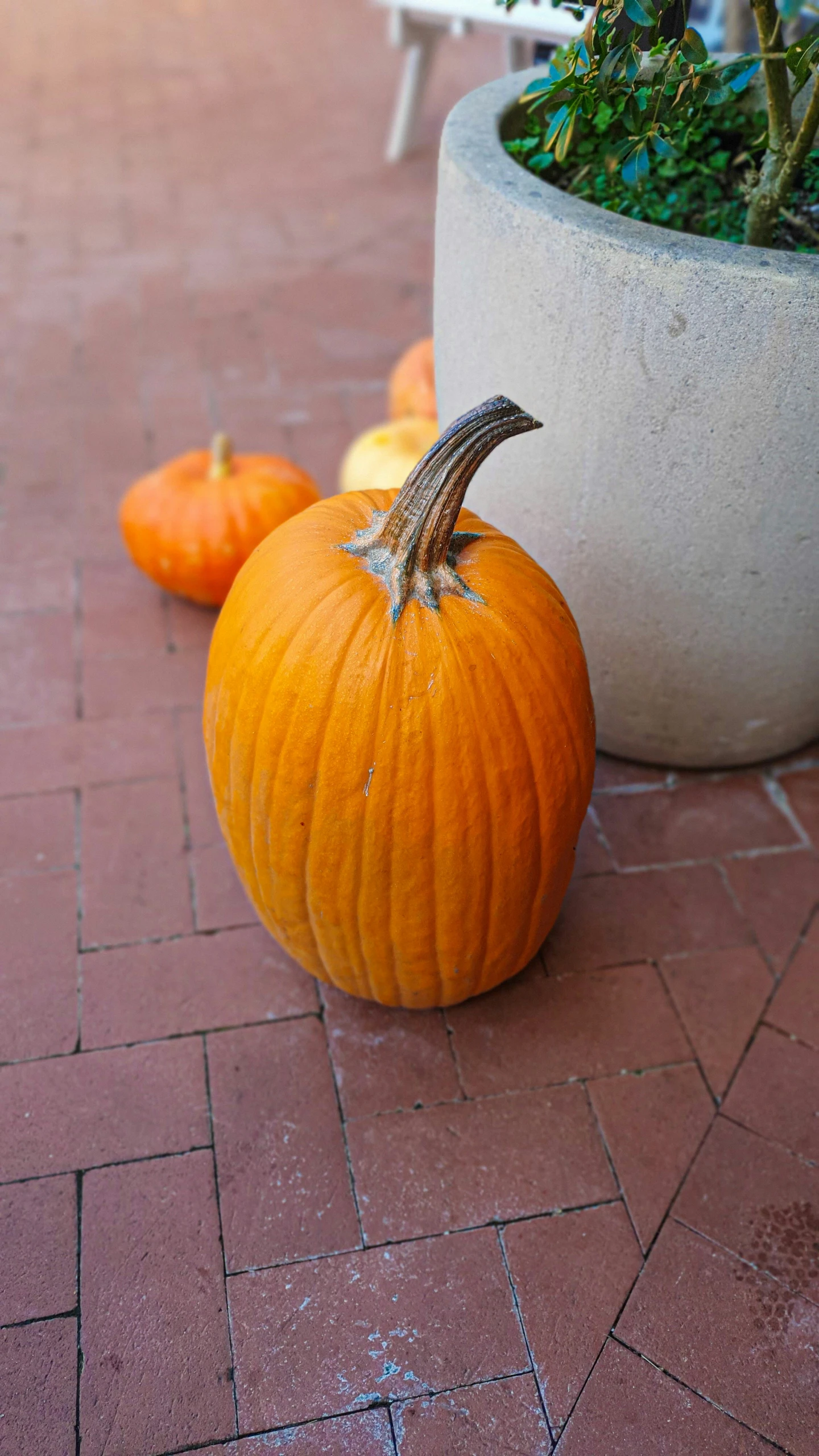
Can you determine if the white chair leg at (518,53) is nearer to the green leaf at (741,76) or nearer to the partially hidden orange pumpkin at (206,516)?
the partially hidden orange pumpkin at (206,516)

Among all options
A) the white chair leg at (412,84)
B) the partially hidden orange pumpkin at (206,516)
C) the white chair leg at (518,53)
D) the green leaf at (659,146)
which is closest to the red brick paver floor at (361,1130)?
the partially hidden orange pumpkin at (206,516)

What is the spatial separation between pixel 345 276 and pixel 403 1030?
325 centimetres

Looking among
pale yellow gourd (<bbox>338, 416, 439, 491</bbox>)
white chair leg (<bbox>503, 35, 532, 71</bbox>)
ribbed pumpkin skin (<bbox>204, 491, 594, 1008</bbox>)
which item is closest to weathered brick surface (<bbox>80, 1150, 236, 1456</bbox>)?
ribbed pumpkin skin (<bbox>204, 491, 594, 1008</bbox>)

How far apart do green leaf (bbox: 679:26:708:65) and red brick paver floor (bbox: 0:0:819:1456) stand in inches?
50.1

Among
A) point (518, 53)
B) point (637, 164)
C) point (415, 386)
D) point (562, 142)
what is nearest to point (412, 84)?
point (518, 53)

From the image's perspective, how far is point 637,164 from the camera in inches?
59.9

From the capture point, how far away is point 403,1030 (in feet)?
5.69

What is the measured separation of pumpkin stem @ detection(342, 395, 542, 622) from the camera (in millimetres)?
1354

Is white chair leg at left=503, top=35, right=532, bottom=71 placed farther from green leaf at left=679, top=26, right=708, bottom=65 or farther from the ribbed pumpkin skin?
the ribbed pumpkin skin

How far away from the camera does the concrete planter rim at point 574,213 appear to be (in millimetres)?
1498

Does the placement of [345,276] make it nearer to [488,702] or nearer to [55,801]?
[55,801]

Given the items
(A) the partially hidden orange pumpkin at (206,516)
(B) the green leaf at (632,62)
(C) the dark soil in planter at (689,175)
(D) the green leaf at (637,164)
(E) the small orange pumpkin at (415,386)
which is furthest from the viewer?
(E) the small orange pumpkin at (415,386)

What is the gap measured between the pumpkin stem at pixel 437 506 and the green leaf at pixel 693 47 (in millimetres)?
610

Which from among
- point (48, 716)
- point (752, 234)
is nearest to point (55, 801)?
point (48, 716)
